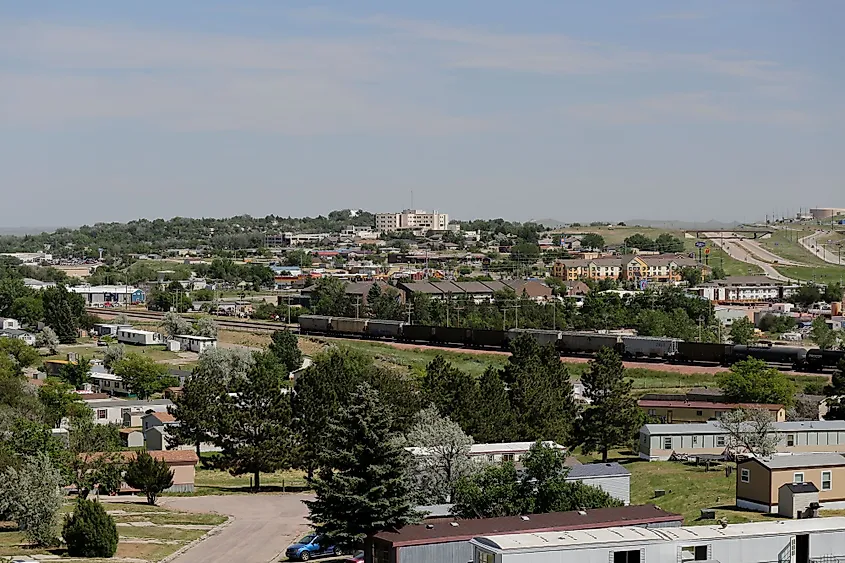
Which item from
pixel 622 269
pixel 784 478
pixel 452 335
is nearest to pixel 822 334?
pixel 452 335

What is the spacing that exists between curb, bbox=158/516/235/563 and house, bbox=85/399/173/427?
26797 millimetres

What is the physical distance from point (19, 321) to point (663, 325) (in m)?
59.6

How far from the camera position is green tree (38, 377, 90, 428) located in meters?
→ 58.6

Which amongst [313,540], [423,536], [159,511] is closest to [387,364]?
[159,511]

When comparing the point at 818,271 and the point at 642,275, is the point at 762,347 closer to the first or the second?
the point at 642,275

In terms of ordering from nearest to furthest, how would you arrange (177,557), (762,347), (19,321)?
(177,557) < (762,347) < (19,321)

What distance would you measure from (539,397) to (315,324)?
6228 centimetres

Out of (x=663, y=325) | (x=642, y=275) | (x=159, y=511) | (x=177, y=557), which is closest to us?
(x=177, y=557)

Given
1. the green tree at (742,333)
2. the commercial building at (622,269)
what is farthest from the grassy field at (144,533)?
the commercial building at (622,269)

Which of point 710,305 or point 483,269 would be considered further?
point 483,269

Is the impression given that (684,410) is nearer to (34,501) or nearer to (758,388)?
(758,388)

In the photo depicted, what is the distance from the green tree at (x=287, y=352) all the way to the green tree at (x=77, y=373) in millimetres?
12549

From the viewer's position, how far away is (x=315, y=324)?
11044 cm

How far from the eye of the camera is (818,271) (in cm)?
17612
